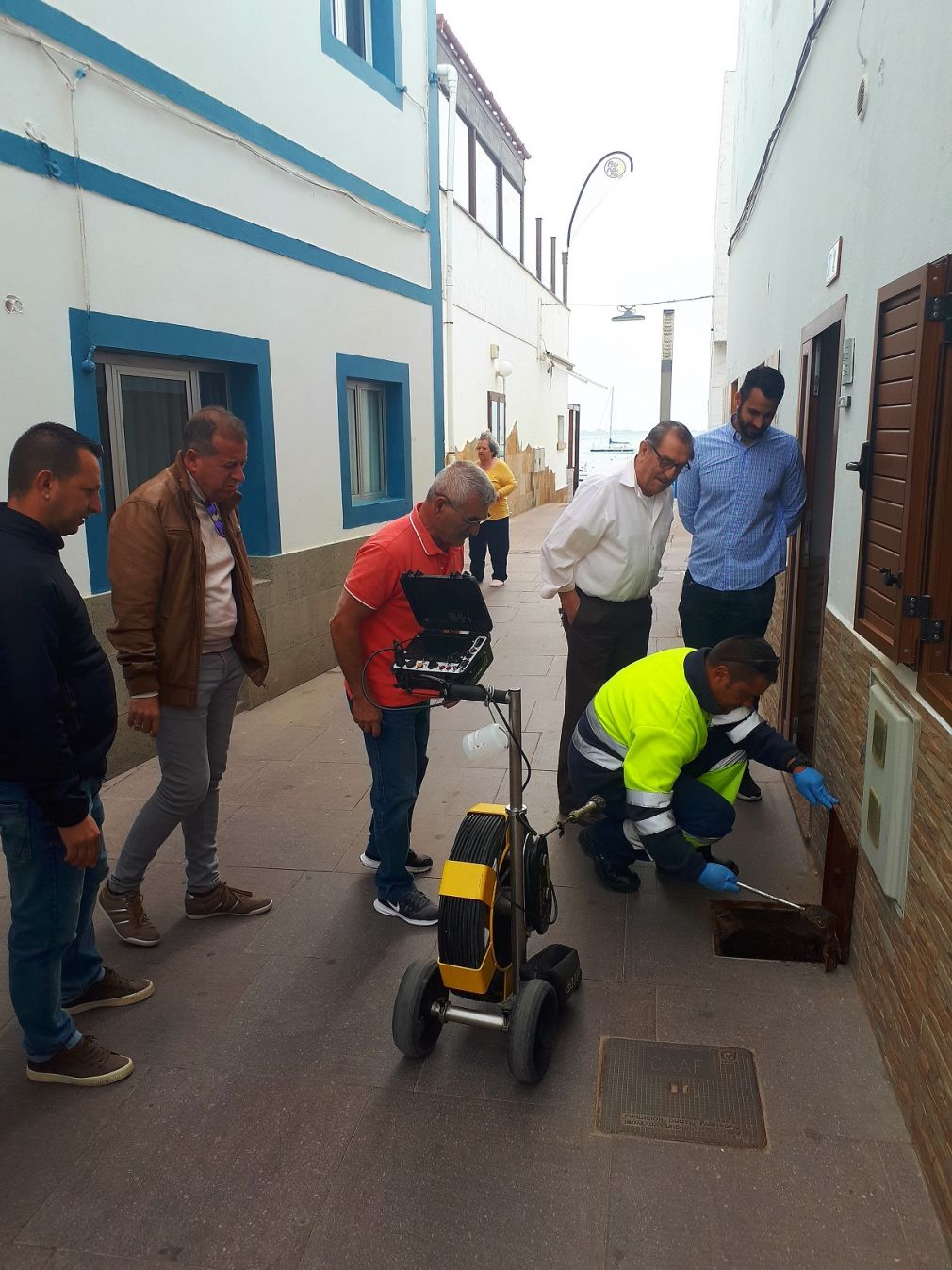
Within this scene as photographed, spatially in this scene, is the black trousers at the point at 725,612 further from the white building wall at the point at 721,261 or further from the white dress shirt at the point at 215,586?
the white building wall at the point at 721,261

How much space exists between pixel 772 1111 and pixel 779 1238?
0.44 metres

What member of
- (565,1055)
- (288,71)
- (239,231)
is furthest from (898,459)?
(288,71)

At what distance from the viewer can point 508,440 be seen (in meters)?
18.2

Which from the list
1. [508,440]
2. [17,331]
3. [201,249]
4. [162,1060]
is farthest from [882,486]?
[508,440]

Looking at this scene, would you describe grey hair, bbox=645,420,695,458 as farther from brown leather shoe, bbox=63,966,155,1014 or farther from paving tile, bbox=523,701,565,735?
brown leather shoe, bbox=63,966,155,1014

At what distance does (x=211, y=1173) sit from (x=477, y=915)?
3.06 feet

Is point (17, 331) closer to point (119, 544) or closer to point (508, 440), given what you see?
point (119, 544)

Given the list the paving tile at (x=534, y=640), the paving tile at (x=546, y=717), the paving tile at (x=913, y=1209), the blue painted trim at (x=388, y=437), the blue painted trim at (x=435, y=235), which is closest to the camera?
the paving tile at (x=913, y=1209)

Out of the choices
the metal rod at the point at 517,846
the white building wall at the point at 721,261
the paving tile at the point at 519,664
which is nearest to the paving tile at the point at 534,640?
the paving tile at the point at 519,664

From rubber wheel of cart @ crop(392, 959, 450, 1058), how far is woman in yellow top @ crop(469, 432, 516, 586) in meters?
7.37

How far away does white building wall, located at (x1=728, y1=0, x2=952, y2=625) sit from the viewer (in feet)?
8.54

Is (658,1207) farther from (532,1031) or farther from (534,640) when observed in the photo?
(534,640)

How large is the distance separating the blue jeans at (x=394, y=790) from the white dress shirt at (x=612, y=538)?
3.47 feet

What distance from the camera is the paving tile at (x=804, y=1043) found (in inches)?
102
